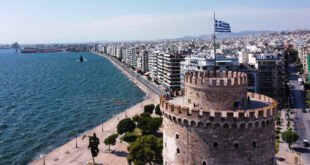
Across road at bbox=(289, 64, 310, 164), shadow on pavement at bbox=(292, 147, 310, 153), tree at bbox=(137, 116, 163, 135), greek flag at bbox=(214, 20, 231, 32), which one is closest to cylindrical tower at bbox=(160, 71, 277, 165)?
greek flag at bbox=(214, 20, 231, 32)

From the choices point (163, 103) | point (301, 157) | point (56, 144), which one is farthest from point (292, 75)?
point (163, 103)

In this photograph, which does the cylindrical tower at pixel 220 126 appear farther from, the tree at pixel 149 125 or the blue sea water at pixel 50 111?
the blue sea water at pixel 50 111

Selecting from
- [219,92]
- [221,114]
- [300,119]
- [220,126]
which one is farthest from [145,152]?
[300,119]

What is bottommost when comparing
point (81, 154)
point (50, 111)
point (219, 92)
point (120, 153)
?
point (81, 154)

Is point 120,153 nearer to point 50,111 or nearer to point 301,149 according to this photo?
point 301,149

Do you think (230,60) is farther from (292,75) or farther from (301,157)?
(292,75)

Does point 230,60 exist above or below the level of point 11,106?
above

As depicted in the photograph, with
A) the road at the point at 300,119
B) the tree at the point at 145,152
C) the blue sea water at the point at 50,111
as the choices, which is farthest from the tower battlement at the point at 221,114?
the blue sea water at the point at 50,111
